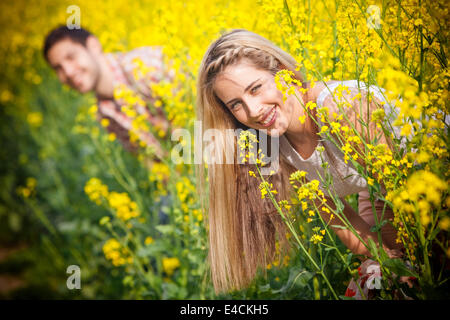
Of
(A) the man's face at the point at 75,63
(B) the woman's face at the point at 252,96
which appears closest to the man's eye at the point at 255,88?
(B) the woman's face at the point at 252,96

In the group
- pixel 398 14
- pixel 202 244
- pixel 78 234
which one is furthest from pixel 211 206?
pixel 78 234

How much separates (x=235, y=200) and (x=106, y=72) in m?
1.79

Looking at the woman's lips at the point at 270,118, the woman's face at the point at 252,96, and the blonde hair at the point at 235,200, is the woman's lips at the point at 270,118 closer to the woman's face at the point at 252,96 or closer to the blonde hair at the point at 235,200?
the woman's face at the point at 252,96

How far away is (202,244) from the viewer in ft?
5.65

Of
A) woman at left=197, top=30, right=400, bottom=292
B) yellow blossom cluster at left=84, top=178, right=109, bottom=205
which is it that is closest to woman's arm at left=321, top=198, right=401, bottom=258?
woman at left=197, top=30, right=400, bottom=292

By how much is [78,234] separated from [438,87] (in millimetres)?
2544

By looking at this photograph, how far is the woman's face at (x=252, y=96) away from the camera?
1.25 metres

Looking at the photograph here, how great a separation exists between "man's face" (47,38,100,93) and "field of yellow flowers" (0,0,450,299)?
195mm

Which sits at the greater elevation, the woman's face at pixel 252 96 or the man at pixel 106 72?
the man at pixel 106 72

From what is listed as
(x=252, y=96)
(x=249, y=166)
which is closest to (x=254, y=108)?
(x=252, y=96)

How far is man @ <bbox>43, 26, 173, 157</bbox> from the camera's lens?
240 centimetres

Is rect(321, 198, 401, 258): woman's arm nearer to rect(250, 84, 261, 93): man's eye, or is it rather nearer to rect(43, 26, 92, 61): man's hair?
rect(250, 84, 261, 93): man's eye

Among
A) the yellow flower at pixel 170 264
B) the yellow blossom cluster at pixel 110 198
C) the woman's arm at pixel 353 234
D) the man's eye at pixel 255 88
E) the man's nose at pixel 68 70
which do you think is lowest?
the yellow flower at pixel 170 264

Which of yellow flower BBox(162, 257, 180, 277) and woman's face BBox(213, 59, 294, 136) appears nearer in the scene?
woman's face BBox(213, 59, 294, 136)
